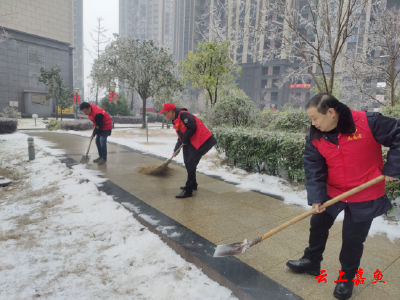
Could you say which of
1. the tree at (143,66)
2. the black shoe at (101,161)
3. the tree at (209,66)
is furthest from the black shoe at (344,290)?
the tree at (143,66)

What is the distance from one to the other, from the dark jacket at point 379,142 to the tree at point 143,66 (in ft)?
61.1

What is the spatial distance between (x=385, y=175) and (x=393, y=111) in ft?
23.7

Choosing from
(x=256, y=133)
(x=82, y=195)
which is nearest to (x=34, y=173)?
(x=82, y=195)

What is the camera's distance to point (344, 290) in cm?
207

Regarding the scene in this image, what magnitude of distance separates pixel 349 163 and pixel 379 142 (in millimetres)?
239

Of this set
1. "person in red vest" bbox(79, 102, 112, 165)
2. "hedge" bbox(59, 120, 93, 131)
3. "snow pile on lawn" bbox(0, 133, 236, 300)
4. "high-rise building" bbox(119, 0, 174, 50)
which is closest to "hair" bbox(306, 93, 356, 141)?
"snow pile on lawn" bbox(0, 133, 236, 300)

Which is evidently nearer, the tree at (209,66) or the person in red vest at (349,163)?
the person in red vest at (349,163)

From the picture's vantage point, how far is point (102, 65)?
21484 mm

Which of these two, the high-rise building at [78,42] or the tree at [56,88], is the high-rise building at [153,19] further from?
the tree at [56,88]

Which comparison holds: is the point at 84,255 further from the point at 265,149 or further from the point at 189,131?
the point at 265,149

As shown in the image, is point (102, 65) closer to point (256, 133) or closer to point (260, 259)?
point (256, 133)

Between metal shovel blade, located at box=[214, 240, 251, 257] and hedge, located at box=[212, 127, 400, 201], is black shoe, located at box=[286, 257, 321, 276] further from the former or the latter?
hedge, located at box=[212, 127, 400, 201]

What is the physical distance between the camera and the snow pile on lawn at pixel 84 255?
7.38 feet

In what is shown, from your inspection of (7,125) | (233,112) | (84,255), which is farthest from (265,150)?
(7,125)
